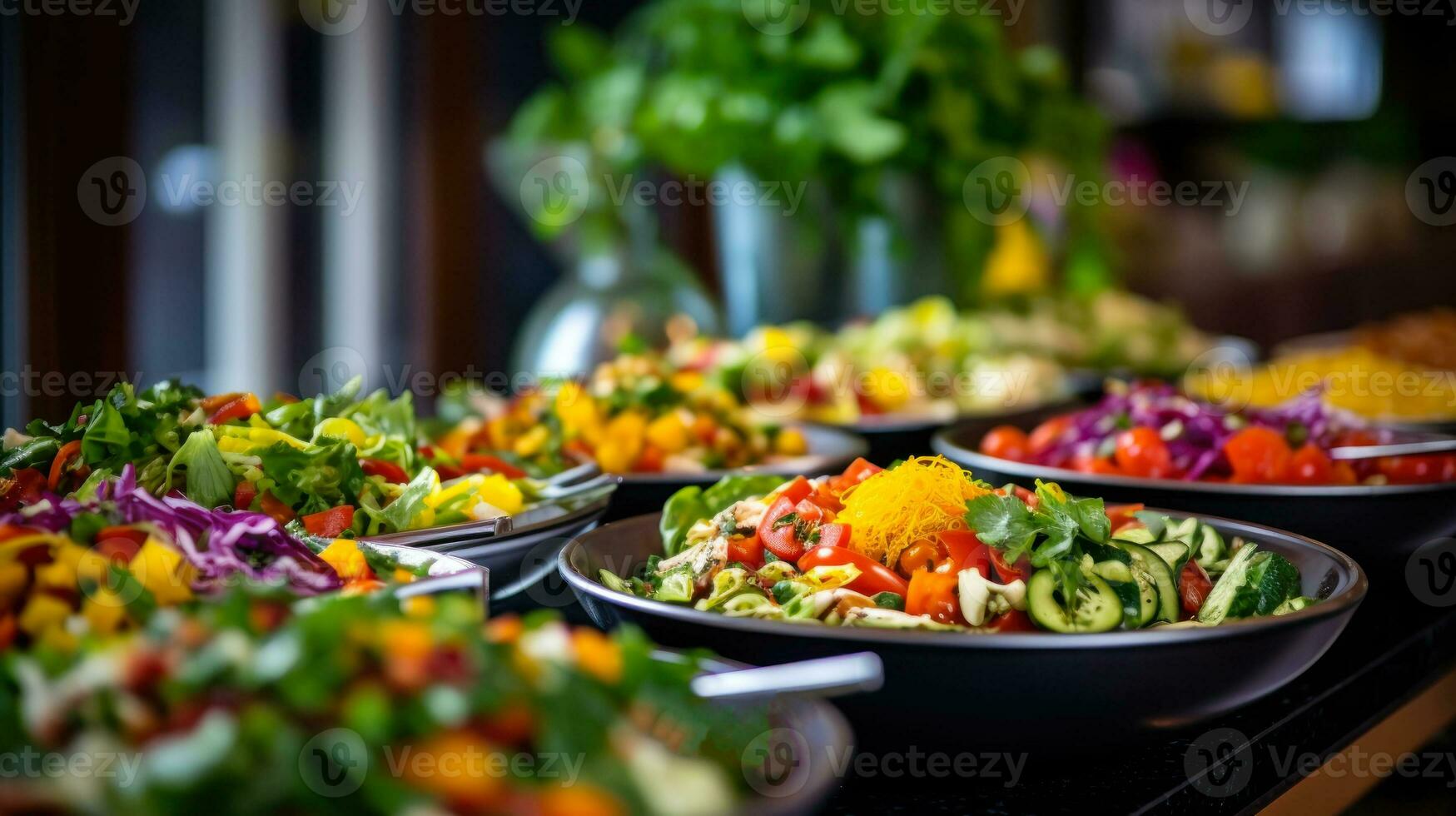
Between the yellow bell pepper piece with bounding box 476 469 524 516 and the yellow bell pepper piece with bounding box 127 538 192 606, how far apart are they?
46cm

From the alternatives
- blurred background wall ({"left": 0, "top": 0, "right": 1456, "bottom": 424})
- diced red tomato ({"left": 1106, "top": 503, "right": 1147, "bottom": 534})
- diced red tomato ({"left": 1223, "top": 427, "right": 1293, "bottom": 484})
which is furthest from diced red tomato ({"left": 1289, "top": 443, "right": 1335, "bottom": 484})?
blurred background wall ({"left": 0, "top": 0, "right": 1456, "bottom": 424})

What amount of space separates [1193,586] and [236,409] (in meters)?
1.04

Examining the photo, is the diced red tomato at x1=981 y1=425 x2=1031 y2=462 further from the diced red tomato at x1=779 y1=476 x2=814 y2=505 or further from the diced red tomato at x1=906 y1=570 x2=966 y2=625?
the diced red tomato at x1=906 y1=570 x2=966 y2=625

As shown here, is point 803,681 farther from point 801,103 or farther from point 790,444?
point 801,103

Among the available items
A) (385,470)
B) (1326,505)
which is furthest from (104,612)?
(1326,505)

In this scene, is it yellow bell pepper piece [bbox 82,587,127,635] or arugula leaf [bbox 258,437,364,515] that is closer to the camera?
yellow bell pepper piece [bbox 82,587,127,635]

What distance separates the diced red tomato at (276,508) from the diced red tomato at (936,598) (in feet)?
2.02

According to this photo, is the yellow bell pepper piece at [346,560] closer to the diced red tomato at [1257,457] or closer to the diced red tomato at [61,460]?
the diced red tomato at [61,460]

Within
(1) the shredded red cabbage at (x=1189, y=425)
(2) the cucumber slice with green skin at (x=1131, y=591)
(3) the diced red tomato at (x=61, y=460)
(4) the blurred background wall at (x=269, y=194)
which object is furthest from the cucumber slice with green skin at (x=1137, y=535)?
(4) the blurred background wall at (x=269, y=194)

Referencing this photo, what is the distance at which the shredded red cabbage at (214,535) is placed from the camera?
0.96 m

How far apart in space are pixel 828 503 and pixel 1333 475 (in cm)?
88

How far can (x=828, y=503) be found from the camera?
1332mm

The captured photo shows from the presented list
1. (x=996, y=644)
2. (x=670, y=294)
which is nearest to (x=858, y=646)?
(x=996, y=644)

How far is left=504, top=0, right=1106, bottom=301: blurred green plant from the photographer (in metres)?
2.80
